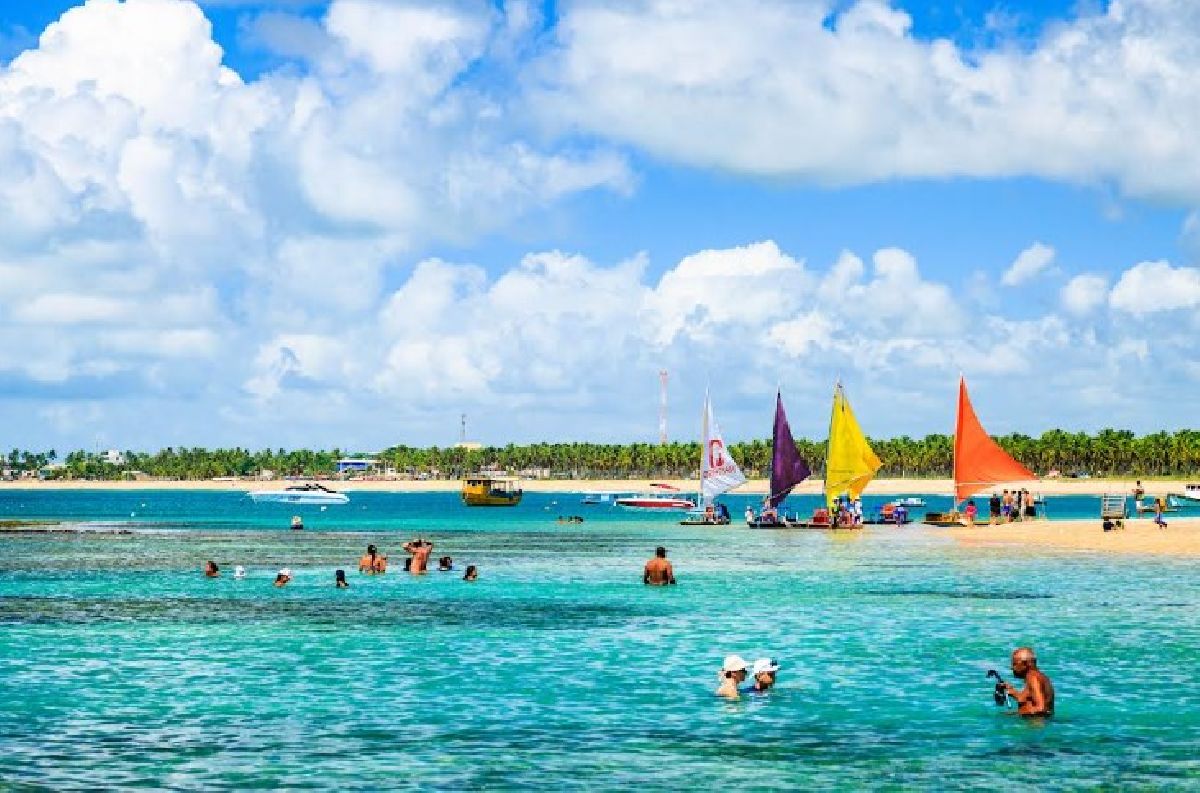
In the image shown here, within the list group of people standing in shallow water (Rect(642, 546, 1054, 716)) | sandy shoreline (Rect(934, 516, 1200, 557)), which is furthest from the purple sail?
group of people standing in shallow water (Rect(642, 546, 1054, 716))

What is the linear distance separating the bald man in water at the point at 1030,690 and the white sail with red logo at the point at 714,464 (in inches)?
3683

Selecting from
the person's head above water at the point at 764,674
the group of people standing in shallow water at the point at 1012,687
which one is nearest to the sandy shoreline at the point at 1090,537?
the group of people standing in shallow water at the point at 1012,687

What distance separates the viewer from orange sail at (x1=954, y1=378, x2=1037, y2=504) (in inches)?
4422

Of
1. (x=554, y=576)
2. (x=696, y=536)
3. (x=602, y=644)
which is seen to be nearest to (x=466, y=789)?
(x=602, y=644)

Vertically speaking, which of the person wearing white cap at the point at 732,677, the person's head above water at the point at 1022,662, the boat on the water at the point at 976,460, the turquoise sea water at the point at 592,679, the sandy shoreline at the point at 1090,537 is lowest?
the turquoise sea water at the point at 592,679

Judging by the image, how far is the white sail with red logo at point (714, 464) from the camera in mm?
125000

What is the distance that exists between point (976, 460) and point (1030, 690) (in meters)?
85.5

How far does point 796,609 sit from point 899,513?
80.9m

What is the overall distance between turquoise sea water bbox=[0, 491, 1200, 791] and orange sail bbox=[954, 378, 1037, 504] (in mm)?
39863

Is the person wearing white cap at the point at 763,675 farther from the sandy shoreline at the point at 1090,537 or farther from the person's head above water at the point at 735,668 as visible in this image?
the sandy shoreline at the point at 1090,537

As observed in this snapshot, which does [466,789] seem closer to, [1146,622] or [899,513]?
[1146,622]

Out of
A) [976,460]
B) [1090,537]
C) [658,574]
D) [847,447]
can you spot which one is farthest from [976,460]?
[658,574]

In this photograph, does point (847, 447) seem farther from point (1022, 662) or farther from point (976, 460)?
point (1022, 662)

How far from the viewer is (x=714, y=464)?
417 ft
